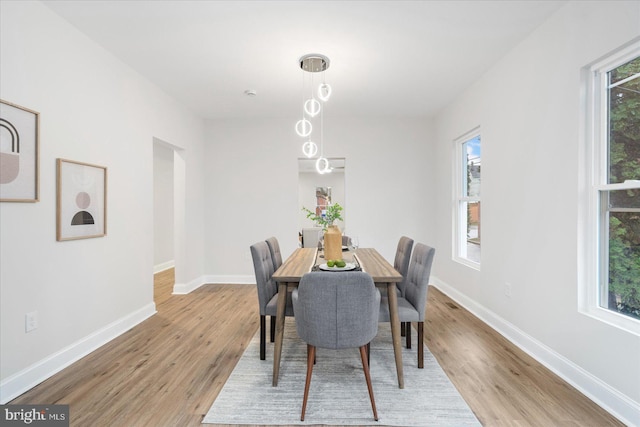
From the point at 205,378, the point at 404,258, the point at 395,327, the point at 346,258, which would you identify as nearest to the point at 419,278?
the point at 395,327

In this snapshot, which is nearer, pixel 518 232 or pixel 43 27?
pixel 43 27

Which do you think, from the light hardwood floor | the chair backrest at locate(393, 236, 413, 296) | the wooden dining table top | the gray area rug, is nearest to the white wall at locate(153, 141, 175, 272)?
the light hardwood floor

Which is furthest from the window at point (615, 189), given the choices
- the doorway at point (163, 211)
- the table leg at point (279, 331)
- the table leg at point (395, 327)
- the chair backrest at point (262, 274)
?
the doorway at point (163, 211)

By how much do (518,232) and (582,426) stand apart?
150 cm

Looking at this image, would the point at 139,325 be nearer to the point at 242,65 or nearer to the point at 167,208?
the point at 242,65

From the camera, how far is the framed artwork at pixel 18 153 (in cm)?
196

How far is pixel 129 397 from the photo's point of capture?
196 centimetres

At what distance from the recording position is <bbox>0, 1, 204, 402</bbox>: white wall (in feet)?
6.63

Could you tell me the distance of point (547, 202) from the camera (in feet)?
7.84

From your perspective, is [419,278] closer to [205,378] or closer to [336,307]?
[336,307]

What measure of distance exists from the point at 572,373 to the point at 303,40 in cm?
321

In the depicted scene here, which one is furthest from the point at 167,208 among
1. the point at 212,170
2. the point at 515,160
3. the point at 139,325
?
the point at 515,160

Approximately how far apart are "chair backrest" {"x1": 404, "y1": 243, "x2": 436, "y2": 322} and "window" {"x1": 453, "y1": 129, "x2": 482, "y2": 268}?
4.88 ft

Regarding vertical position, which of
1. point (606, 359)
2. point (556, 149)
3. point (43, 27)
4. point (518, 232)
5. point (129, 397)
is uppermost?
point (43, 27)
